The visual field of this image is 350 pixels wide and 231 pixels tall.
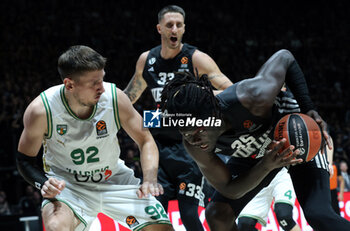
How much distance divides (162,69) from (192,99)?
5.87ft

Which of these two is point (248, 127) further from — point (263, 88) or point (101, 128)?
point (101, 128)

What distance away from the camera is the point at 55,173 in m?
3.81

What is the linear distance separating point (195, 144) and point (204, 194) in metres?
2.26

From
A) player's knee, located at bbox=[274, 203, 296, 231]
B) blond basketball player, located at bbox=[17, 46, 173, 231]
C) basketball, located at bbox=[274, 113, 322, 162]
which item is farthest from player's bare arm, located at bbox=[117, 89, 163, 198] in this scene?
player's knee, located at bbox=[274, 203, 296, 231]

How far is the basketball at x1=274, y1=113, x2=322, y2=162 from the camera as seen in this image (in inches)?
122

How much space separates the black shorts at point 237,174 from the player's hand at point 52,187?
1141 millimetres

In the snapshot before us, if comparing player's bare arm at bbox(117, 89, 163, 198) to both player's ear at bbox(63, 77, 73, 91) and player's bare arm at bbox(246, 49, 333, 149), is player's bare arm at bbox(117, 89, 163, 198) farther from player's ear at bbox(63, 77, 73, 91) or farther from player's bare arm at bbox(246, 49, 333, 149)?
player's bare arm at bbox(246, 49, 333, 149)

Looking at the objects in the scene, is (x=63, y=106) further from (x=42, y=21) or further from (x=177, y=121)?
(x=42, y=21)

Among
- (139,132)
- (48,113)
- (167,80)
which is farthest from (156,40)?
(48,113)

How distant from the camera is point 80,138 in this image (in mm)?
3656

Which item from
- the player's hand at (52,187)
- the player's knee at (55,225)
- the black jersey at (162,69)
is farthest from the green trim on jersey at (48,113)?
the black jersey at (162,69)

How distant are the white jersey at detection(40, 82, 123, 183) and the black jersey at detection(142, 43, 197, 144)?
3.18 ft

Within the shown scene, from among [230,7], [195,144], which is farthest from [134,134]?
[230,7]

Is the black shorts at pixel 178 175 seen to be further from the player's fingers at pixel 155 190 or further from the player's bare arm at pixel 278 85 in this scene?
the player's bare arm at pixel 278 85
